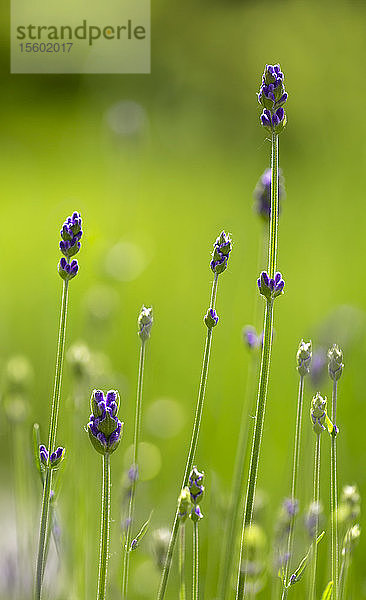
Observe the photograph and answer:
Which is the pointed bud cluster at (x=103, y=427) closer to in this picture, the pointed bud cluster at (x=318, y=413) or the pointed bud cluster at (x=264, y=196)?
the pointed bud cluster at (x=318, y=413)

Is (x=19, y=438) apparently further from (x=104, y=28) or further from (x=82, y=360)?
(x=104, y=28)

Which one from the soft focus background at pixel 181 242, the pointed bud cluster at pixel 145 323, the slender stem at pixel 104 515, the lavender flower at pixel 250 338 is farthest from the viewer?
the soft focus background at pixel 181 242

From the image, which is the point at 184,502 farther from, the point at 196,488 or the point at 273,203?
the point at 273,203

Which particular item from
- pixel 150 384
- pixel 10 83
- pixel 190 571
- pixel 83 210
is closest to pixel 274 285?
pixel 190 571

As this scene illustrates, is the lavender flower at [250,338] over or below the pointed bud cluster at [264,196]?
below

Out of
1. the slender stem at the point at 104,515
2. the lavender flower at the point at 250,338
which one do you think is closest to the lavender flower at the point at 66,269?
the slender stem at the point at 104,515
